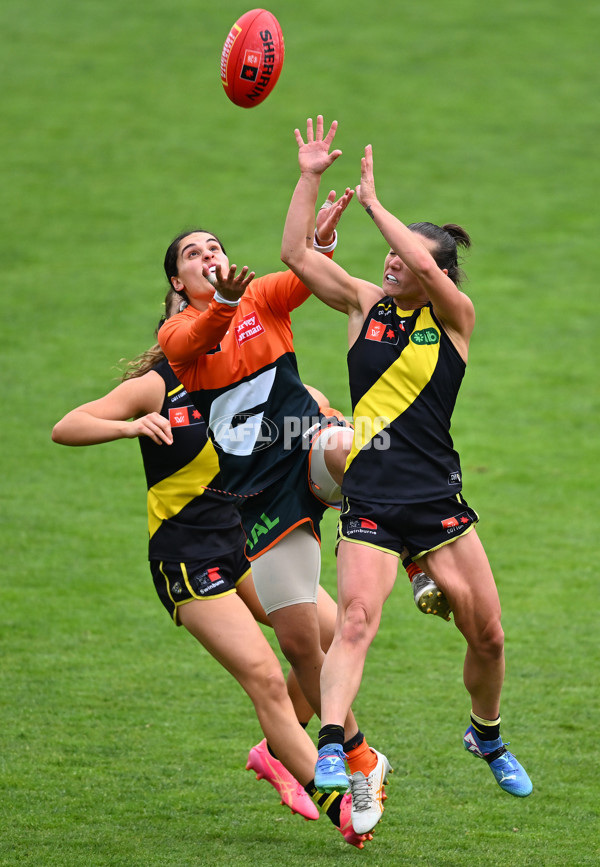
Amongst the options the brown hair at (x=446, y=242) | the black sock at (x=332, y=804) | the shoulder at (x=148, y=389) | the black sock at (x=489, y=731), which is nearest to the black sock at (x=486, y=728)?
the black sock at (x=489, y=731)

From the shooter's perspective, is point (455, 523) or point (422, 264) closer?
point (422, 264)

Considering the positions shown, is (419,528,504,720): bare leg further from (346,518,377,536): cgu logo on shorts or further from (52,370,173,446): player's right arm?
(52,370,173,446): player's right arm

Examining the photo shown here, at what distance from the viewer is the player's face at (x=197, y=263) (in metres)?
5.87

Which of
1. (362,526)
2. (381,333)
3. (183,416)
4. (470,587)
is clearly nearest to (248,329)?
(183,416)

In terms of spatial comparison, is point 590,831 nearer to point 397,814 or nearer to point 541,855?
point 541,855

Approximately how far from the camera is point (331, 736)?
15.4ft

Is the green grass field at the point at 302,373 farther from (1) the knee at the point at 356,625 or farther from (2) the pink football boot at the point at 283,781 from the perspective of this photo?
(1) the knee at the point at 356,625

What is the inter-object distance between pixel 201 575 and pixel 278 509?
574 mm

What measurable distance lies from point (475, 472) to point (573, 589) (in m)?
2.96

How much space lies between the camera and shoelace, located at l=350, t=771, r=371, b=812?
218 inches

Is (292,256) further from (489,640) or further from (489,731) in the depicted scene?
(489,731)

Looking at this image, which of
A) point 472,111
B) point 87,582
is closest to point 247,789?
point 87,582

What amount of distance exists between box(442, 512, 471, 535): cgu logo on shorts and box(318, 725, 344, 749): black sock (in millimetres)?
1025

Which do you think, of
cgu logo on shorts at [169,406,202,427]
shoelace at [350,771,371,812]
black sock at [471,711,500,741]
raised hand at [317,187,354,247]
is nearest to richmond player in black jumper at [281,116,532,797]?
raised hand at [317,187,354,247]
